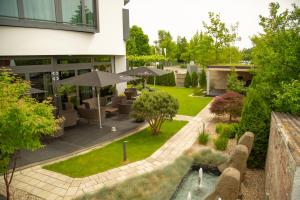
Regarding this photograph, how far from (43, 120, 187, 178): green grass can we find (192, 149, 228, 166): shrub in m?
1.84

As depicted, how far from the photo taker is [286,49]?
25.4 feet

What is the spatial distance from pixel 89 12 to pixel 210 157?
1137cm

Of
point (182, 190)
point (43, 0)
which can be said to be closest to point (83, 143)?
point (182, 190)

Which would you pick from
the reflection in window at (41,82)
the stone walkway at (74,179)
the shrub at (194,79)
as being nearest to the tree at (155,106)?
the stone walkway at (74,179)

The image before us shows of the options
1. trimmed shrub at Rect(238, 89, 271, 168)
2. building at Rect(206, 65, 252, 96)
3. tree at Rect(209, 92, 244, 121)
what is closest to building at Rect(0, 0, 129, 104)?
tree at Rect(209, 92, 244, 121)

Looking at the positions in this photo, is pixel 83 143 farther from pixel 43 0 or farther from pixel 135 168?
pixel 43 0

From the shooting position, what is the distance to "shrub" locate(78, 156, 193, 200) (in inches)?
250

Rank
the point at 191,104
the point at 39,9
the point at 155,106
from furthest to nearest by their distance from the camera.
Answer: the point at 191,104 → the point at 39,9 → the point at 155,106

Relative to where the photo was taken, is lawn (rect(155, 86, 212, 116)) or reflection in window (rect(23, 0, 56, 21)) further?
lawn (rect(155, 86, 212, 116))

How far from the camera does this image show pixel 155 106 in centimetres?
1034

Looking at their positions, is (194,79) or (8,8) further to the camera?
(194,79)

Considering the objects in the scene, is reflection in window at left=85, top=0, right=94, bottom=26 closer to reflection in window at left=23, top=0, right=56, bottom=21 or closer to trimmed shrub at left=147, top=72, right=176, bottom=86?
reflection in window at left=23, top=0, right=56, bottom=21

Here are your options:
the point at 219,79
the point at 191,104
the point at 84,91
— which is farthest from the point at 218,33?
the point at 84,91

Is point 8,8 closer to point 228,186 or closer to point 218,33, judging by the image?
point 228,186
